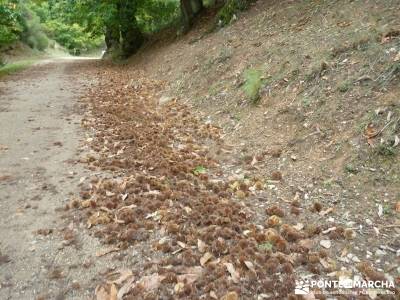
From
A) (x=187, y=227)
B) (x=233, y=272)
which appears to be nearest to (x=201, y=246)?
(x=187, y=227)

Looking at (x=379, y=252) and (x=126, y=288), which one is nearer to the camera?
(x=126, y=288)

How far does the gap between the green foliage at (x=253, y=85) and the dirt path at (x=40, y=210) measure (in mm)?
2934

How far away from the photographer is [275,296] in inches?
111

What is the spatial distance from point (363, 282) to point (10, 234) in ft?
10.4

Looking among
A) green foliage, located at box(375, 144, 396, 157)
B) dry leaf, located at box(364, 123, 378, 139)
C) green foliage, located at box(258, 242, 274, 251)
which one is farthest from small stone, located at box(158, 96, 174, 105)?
green foliage, located at box(258, 242, 274, 251)

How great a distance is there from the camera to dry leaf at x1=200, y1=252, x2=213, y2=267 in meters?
3.24

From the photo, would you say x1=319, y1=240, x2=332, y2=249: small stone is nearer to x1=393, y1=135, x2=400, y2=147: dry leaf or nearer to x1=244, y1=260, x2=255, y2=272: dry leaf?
x1=244, y1=260, x2=255, y2=272: dry leaf

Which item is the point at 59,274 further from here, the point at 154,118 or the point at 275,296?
the point at 154,118

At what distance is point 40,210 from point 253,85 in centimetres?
395

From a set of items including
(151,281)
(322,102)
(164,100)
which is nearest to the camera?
(151,281)

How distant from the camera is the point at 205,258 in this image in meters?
3.28

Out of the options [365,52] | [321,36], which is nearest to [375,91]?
[365,52]

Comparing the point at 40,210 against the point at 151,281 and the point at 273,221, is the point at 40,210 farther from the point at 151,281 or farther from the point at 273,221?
the point at 273,221

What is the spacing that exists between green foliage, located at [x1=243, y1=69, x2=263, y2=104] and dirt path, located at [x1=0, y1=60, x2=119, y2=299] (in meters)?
2.93
